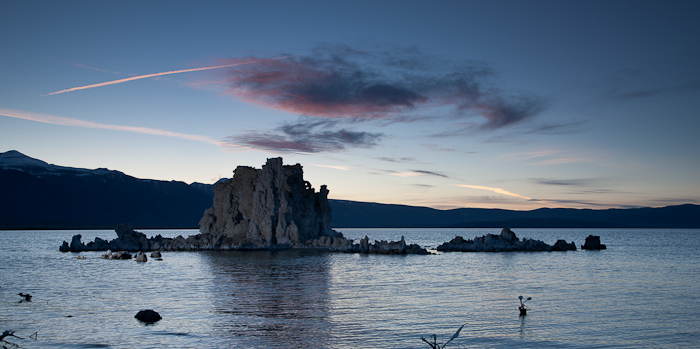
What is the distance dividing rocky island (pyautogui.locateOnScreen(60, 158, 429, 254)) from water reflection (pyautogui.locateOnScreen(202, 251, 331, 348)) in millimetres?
27873

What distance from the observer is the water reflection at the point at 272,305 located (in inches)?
818

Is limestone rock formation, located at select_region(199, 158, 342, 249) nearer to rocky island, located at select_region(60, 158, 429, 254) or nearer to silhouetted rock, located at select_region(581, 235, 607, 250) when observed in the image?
rocky island, located at select_region(60, 158, 429, 254)

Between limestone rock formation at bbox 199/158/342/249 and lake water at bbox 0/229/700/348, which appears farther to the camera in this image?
limestone rock formation at bbox 199/158/342/249

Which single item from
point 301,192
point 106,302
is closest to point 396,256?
point 301,192

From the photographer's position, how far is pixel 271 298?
30469 mm

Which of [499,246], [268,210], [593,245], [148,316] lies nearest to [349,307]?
[148,316]

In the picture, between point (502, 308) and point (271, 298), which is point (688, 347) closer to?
point (502, 308)

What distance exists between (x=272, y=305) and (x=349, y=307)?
4169 millimetres

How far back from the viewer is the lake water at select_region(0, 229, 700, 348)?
2041cm

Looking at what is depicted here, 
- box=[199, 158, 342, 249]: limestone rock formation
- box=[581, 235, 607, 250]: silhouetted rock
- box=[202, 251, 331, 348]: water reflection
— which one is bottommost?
box=[202, 251, 331, 348]: water reflection

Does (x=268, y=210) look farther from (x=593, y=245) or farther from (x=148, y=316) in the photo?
(x=148, y=316)

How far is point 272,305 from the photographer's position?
91.8 feet

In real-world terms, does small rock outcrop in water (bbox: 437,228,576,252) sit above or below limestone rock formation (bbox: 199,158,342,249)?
below

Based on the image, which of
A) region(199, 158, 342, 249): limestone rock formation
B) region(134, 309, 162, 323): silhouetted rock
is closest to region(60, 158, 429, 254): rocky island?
region(199, 158, 342, 249): limestone rock formation
